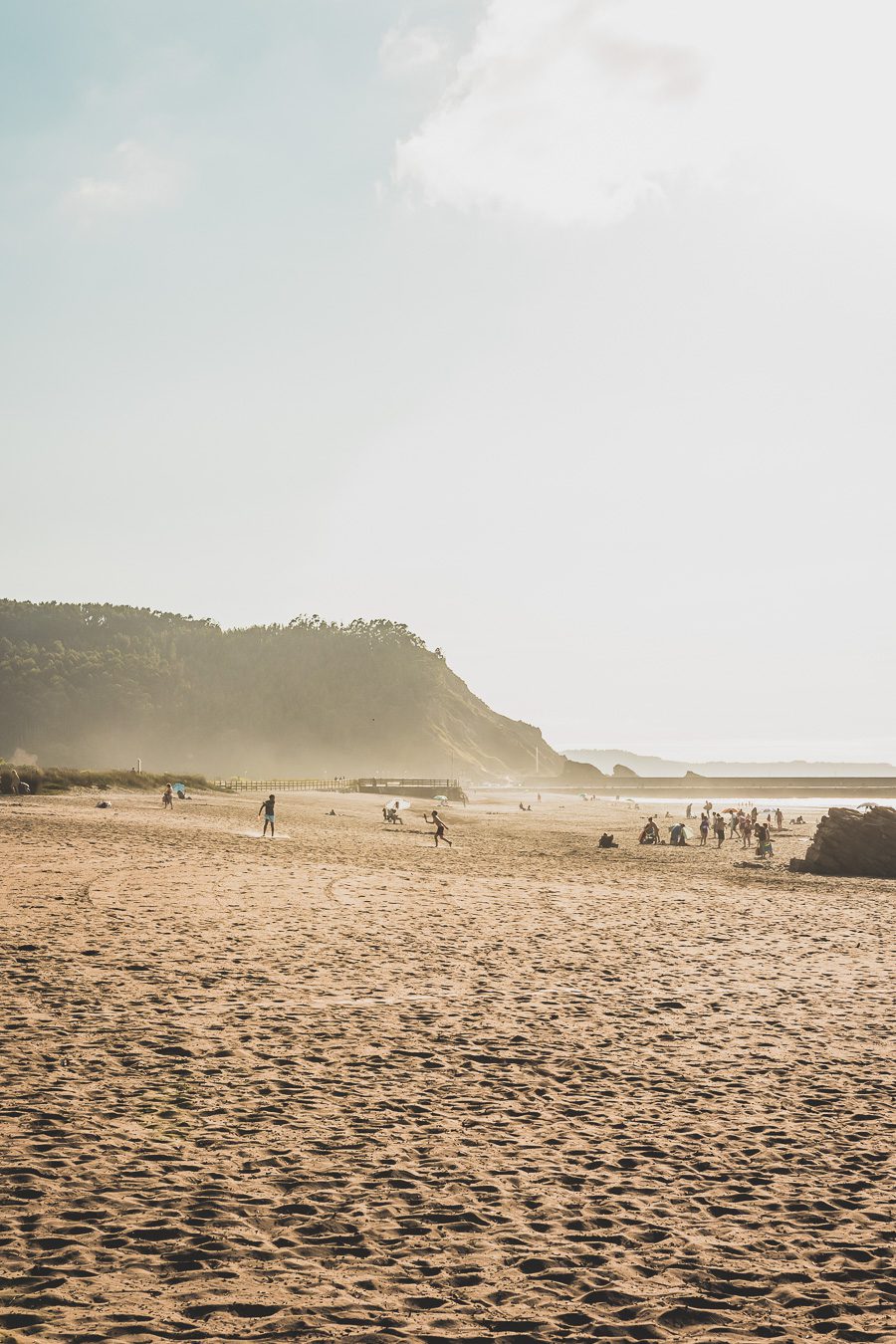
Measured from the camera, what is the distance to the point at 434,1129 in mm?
6820

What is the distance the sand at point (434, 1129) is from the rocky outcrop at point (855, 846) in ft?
41.2

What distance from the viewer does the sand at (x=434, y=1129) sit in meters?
4.59

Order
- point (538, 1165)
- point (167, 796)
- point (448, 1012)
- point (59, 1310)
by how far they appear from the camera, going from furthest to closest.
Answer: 1. point (167, 796)
2. point (448, 1012)
3. point (538, 1165)
4. point (59, 1310)

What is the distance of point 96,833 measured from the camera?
26.1 meters

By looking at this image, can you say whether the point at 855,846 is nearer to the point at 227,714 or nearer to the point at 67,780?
the point at 67,780

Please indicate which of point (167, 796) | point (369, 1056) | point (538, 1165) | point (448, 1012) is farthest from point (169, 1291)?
point (167, 796)

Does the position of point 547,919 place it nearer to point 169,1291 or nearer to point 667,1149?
point 667,1149

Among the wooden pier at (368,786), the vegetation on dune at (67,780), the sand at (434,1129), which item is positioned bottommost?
the wooden pier at (368,786)

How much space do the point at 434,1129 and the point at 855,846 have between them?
2376 cm

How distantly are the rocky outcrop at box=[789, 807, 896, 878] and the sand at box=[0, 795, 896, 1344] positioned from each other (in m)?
12.5

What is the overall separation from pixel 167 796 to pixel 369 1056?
3396 cm

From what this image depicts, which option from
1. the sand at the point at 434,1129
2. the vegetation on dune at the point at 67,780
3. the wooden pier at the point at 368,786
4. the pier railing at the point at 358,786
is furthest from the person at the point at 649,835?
the wooden pier at the point at 368,786

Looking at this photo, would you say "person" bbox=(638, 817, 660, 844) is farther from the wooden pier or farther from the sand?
the wooden pier

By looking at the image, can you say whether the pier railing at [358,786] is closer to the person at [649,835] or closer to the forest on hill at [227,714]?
the person at [649,835]
